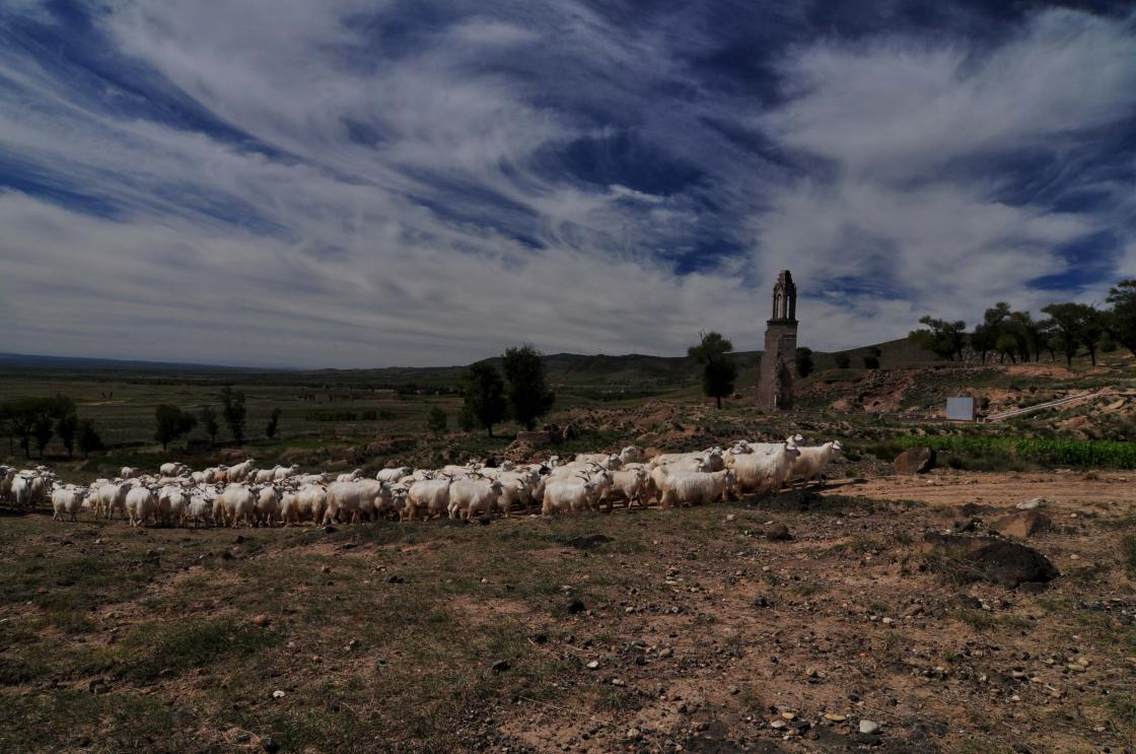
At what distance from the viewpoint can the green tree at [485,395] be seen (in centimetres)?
4334

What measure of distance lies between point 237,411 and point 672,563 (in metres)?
54.4

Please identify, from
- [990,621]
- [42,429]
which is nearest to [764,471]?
[990,621]

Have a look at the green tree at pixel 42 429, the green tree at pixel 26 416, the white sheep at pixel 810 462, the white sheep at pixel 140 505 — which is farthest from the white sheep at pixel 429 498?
the green tree at pixel 26 416

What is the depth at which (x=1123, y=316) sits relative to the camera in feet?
168

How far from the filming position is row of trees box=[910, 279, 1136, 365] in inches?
2068

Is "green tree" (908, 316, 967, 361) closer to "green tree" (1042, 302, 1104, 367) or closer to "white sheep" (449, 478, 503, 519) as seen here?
"green tree" (1042, 302, 1104, 367)

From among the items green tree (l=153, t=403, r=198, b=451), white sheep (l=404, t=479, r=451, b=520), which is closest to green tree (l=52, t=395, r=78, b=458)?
green tree (l=153, t=403, r=198, b=451)

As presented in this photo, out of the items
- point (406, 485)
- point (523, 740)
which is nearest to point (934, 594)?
point (523, 740)

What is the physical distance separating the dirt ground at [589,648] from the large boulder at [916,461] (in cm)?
590

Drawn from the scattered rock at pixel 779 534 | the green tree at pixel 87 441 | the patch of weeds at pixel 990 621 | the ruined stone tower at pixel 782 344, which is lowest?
the green tree at pixel 87 441

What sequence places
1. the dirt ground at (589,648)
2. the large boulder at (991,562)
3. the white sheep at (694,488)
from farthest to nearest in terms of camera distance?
the white sheep at (694,488) → the large boulder at (991,562) → the dirt ground at (589,648)

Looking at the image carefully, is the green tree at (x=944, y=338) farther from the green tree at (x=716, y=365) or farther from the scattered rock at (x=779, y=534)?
the scattered rock at (x=779, y=534)

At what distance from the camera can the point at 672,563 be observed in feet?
33.9

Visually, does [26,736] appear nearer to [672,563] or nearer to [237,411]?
[672,563]
